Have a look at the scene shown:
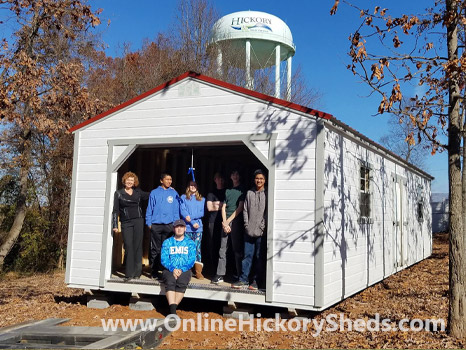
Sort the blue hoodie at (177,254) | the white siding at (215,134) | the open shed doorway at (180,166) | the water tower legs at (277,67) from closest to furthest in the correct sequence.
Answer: the white siding at (215,134) → the blue hoodie at (177,254) → the open shed doorway at (180,166) → the water tower legs at (277,67)

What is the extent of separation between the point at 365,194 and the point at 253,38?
45.5 feet

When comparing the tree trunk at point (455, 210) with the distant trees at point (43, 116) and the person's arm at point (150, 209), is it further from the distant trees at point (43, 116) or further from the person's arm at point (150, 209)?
the distant trees at point (43, 116)

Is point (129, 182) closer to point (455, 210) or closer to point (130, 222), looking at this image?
point (130, 222)

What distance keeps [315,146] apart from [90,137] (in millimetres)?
4150

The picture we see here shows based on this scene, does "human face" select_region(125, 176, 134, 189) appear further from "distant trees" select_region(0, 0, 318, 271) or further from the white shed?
"distant trees" select_region(0, 0, 318, 271)

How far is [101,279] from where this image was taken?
7879 millimetres

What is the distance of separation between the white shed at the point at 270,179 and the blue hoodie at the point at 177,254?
407mm

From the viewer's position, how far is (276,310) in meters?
7.18

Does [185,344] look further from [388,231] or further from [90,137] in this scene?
[388,231]

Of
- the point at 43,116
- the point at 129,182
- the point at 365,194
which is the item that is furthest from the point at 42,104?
the point at 365,194

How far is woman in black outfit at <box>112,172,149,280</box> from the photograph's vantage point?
7.86 m

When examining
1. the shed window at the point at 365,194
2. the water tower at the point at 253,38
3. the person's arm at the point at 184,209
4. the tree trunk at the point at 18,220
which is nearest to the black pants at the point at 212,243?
the person's arm at the point at 184,209

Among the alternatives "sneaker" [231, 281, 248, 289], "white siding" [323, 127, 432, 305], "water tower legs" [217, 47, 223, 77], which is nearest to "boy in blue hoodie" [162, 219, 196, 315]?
"sneaker" [231, 281, 248, 289]

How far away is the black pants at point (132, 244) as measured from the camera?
25.7 ft
